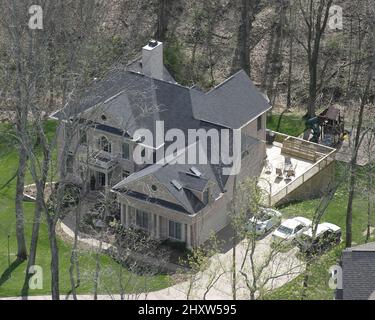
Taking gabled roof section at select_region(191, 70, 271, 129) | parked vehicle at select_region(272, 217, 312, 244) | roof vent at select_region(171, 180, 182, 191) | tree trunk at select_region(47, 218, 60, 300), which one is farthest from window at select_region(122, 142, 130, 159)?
tree trunk at select_region(47, 218, 60, 300)

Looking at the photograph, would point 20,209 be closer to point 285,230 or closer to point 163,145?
point 163,145

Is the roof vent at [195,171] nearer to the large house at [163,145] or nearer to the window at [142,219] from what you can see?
the large house at [163,145]

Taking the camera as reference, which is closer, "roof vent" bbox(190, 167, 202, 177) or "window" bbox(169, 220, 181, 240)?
"roof vent" bbox(190, 167, 202, 177)

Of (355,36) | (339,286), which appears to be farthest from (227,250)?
(355,36)

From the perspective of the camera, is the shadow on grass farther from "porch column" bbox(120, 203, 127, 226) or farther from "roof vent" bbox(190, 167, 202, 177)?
"roof vent" bbox(190, 167, 202, 177)

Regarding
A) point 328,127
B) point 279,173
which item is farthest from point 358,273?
point 328,127
